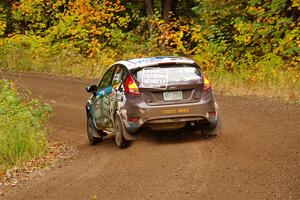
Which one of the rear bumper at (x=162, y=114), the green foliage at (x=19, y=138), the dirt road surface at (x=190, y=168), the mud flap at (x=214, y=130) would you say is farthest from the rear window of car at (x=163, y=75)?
the green foliage at (x=19, y=138)

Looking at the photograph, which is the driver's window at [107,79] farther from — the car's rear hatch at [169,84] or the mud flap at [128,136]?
the mud flap at [128,136]

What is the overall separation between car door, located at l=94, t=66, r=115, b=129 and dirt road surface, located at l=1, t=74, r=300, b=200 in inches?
20.8

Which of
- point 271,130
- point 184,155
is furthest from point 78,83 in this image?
point 184,155

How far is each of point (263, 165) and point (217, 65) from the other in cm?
1656

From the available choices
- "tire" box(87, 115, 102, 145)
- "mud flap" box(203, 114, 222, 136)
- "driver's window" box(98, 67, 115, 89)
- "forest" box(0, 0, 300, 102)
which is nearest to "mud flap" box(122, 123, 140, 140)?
"mud flap" box(203, 114, 222, 136)

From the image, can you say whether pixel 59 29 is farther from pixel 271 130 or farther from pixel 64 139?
pixel 271 130

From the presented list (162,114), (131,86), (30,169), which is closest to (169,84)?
(162,114)

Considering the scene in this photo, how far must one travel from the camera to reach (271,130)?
44.2 feet

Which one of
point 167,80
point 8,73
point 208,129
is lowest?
point 8,73

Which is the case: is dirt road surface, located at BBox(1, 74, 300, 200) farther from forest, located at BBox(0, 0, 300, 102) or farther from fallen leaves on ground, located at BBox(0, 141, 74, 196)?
forest, located at BBox(0, 0, 300, 102)

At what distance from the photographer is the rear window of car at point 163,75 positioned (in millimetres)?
12109

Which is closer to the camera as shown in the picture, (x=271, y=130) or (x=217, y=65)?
(x=271, y=130)

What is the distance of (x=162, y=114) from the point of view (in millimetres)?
11984

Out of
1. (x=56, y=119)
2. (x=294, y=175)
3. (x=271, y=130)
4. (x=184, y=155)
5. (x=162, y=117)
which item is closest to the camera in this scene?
(x=294, y=175)
